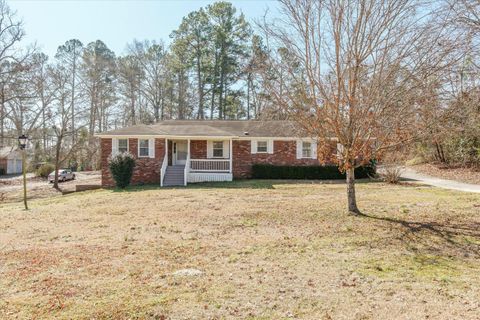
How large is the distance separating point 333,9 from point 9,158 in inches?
1849

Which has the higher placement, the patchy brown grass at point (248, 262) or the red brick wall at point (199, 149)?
the red brick wall at point (199, 149)

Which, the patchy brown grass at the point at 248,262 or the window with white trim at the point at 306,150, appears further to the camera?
the window with white trim at the point at 306,150

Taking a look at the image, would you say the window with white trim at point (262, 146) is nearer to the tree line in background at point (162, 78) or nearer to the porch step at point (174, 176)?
the porch step at point (174, 176)

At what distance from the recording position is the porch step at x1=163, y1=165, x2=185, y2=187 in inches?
770

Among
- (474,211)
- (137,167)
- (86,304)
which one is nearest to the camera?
(86,304)

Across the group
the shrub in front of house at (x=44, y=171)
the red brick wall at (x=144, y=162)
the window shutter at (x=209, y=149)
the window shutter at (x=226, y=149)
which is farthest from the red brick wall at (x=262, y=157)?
the shrub in front of house at (x=44, y=171)

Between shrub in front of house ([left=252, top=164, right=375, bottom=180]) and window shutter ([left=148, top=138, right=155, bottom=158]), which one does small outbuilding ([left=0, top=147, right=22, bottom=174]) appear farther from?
shrub in front of house ([left=252, top=164, right=375, bottom=180])

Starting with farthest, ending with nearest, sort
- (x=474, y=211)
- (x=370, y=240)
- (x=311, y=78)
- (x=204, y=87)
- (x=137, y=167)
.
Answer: (x=204, y=87) < (x=137, y=167) < (x=474, y=211) < (x=311, y=78) < (x=370, y=240)

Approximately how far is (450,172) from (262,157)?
11.5m

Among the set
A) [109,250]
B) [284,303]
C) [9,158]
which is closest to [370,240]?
[284,303]

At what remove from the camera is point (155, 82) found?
130 feet

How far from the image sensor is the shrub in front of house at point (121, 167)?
18.3 metres

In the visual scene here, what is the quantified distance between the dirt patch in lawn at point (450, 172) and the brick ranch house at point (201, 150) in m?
7.52

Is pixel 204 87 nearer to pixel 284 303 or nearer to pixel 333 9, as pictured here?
pixel 333 9
